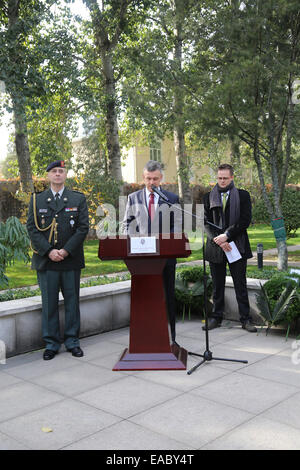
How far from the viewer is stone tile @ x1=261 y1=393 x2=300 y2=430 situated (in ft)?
11.7

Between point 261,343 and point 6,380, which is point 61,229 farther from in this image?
point 261,343

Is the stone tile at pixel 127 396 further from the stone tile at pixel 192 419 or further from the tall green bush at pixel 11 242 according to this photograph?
the tall green bush at pixel 11 242

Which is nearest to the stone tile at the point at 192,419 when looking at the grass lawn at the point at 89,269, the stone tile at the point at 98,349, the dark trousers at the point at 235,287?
the stone tile at the point at 98,349

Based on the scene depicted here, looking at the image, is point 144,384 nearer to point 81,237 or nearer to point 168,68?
point 81,237

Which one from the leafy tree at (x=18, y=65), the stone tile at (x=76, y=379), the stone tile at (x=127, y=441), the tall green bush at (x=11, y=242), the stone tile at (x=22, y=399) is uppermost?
the leafy tree at (x=18, y=65)

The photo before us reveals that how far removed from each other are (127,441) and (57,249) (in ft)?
8.39

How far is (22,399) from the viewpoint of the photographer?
414 cm

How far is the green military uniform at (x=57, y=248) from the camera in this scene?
535 centimetres

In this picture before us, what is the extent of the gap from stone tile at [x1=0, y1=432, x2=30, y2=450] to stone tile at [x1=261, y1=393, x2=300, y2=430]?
1.77 m

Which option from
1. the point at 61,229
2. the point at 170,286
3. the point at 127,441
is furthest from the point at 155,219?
the point at 127,441

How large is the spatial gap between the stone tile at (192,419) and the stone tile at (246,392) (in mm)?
120

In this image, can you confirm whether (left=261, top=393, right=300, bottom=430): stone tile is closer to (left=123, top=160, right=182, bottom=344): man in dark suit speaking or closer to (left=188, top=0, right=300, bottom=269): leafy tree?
(left=123, top=160, right=182, bottom=344): man in dark suit speaking

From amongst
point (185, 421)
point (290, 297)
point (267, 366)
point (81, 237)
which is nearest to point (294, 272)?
point (290, 297)

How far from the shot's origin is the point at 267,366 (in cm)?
490
